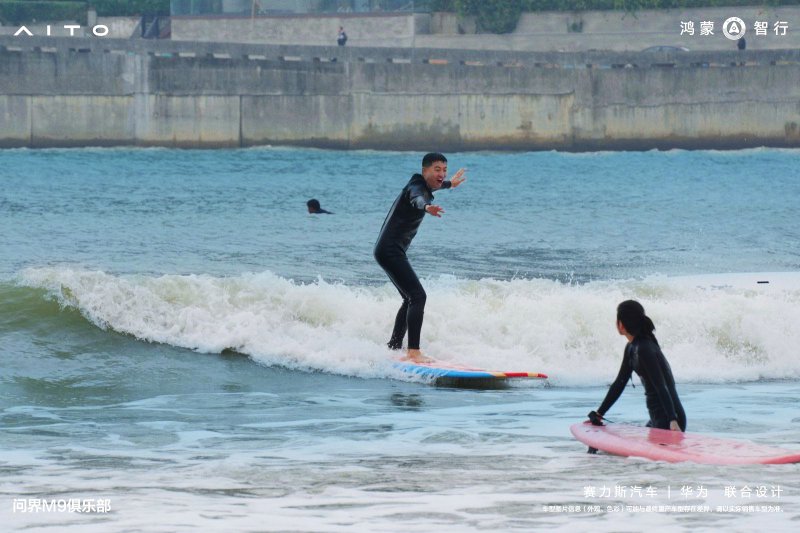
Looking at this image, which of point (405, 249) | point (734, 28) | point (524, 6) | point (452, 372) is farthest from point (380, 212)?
point (734, 28)

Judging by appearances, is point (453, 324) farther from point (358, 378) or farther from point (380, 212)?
point (380, 212)

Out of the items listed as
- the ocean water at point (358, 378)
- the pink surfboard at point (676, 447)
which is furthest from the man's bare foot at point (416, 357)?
the pink surfboard at point (676, 447)

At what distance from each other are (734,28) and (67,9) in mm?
35763

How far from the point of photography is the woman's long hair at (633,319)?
821cm

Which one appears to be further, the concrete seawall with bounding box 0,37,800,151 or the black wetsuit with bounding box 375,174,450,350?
the concrete seawall with bounding box 0,37,800,151

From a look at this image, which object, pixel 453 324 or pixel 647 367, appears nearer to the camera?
pixel 647 367

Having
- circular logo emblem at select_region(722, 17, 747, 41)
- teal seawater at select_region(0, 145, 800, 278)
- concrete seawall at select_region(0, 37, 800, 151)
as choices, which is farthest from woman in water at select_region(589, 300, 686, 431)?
circular logo emblem at select_region(722, 17, 747, 41)

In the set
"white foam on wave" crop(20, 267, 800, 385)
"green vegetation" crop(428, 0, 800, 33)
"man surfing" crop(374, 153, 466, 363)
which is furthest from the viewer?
"green vegetation" crop(428, 0, 800, 33)

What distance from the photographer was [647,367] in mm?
8227

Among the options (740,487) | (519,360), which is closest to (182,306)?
(519,360)

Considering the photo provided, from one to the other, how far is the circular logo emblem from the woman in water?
2504 inches

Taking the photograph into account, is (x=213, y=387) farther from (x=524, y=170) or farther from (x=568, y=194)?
(x=524, y=170)

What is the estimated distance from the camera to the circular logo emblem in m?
68.6

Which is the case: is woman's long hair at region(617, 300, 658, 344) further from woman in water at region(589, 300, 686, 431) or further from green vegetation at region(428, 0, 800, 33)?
green vegetation at region(428, 0, 800, 33)
